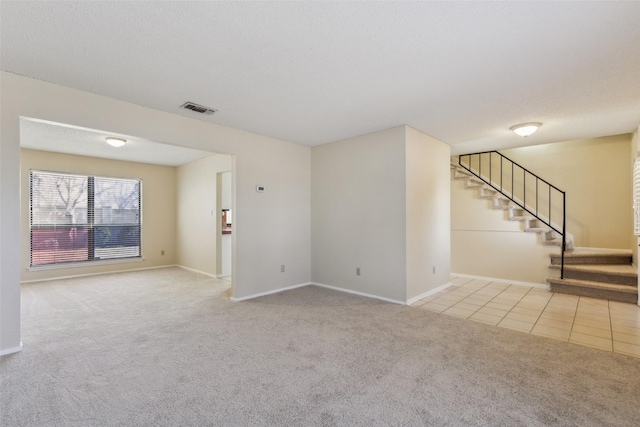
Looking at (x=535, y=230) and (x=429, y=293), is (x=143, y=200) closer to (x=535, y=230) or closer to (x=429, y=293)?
(x=429, y=293)

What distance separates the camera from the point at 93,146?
5.49m

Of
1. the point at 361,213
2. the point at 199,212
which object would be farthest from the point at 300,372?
the point at 199,212

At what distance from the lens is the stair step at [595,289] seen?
165 inches

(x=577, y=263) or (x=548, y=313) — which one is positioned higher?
(x=577, y=263)

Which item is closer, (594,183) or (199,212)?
(594,183)

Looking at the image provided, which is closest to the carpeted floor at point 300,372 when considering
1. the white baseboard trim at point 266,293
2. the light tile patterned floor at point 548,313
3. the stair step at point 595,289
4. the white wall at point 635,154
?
the light tile patterned floor at point 548,313

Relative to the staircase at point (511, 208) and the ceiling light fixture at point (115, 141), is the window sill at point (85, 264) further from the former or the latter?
the staircase at point (511, 208)

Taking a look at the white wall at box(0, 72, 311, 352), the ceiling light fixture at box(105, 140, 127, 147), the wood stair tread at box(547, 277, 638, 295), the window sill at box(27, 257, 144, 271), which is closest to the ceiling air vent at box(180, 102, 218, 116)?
the white wall at box(0, 72, 311, 352)

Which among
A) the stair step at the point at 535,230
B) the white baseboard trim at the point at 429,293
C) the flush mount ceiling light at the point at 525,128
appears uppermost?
the flush mount ceiling light at the point at 525,128

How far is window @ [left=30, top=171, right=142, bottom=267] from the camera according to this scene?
5809 mm

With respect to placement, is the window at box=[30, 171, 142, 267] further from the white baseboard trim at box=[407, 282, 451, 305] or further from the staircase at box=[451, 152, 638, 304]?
the staircase at box=[451, 152, 638, 304]

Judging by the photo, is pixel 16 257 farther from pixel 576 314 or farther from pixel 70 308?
pixel 576 314

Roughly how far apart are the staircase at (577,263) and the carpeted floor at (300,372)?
2326 millimetres

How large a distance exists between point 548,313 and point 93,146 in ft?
25.3
